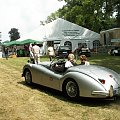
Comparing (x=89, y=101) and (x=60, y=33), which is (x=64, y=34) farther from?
(x=89, y=101)

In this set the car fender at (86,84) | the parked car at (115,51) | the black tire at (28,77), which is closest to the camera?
the car fender at (86,84)

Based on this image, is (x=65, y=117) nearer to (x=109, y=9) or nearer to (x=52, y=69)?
(x=52, y=69)

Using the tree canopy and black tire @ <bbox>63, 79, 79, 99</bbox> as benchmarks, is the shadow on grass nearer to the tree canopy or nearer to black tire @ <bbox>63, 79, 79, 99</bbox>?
black tire @ <bbox>63, 79, 79, 99</bbox>

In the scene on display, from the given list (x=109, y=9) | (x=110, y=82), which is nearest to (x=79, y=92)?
(x=110, y=82)

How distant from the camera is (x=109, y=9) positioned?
140 ft

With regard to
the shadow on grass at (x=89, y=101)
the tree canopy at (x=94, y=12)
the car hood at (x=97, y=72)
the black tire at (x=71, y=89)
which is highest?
the tree canopy at (x=94, y=12)

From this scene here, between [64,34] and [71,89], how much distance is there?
36704mm

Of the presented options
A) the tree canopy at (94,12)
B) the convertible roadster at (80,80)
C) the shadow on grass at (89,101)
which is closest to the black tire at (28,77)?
the convertible roadster at (80,80)

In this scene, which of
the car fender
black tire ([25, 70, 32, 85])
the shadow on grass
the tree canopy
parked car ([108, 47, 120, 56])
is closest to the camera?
the car fender

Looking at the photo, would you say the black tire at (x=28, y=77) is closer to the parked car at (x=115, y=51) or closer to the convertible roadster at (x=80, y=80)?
the convertible roadster at (x=80, y=80)

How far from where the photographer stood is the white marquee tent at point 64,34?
44.8 m

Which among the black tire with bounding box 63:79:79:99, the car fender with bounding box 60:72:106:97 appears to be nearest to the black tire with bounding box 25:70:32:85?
the black tire with bounding box 63:79:79:99

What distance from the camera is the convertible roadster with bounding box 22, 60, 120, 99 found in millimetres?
8453

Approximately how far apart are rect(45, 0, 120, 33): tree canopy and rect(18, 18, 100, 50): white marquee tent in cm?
365
